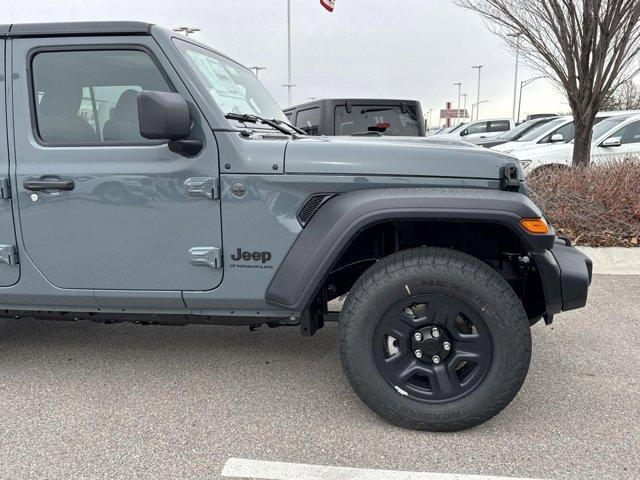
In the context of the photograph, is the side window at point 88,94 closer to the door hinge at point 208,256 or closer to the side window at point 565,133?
the door hinge at point 208,256

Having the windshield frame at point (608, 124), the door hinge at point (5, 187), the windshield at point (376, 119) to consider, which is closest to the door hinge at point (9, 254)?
the door hinge at point (5, 187)

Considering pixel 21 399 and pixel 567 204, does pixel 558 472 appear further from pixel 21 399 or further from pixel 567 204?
pixel 567 204

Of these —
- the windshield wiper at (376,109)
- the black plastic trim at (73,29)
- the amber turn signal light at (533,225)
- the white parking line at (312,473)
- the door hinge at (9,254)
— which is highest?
the black plastic trim at (73,29)

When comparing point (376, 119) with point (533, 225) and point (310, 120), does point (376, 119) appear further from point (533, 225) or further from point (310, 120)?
point (533, 225)

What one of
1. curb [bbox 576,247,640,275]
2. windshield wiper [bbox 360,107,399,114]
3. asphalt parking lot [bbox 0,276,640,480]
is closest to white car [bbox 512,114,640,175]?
windshield wiper [bbox 360,107,399,114]

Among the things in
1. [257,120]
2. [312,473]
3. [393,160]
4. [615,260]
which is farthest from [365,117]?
[312,473]

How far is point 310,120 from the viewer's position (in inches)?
285

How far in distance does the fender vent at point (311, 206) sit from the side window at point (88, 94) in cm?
95

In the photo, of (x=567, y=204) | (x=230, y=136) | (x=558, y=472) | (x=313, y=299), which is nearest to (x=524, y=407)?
(x=558, y=472)

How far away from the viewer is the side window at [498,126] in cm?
1773

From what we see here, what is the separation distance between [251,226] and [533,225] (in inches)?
51.7

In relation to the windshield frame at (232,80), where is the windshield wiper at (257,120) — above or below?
below

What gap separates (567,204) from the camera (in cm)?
608

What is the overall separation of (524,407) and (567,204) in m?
4.08
